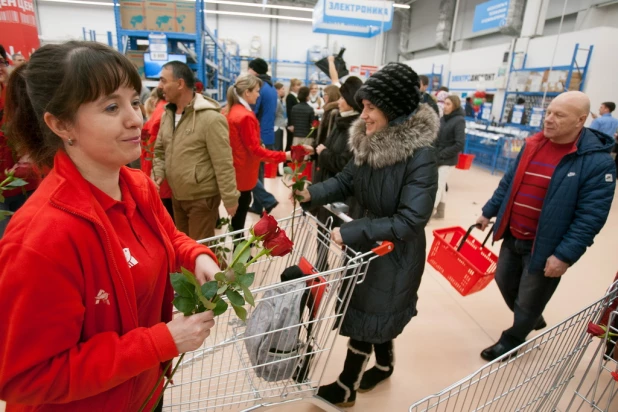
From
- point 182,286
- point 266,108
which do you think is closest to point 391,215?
point 182,286

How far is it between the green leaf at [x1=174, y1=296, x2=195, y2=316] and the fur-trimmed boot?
1.26 metres

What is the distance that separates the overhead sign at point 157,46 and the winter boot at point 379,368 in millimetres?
4395

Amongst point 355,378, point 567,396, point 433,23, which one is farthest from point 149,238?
point 433,23

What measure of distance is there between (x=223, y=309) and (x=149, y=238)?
0.34 meters

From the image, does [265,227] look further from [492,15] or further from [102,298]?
[492,15]

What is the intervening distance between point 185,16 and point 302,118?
7.67 feet

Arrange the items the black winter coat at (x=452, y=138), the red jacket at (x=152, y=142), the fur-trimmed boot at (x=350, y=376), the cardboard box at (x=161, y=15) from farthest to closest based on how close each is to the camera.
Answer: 1. the cardboard box at (x=161, y=15)
2. the black winter coat at (x=452, y=138)
3. the red jacket at (x=152, y=142)
4. the fur-trimmed boot at (x=350, y=376)

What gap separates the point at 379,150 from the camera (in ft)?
5.63

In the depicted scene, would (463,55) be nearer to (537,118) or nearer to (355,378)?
(537,118)

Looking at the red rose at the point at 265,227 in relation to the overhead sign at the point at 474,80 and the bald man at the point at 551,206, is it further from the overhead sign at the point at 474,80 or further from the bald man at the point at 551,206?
the overhead sign at the point at 474,80

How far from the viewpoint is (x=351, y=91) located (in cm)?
283

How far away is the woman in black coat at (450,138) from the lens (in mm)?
4875

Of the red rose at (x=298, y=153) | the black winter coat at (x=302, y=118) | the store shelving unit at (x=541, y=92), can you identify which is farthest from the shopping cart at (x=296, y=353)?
the store shelving unit at (x=541, y=92)

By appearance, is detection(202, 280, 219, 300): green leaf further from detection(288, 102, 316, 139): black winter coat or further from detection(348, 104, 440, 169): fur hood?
detection(288, 102, 316, 139): black winter coat
